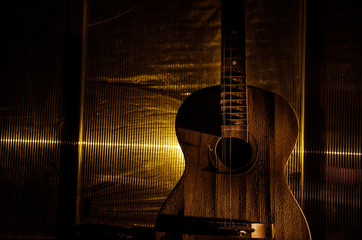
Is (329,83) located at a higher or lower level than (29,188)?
higher

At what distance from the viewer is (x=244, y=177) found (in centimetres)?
106

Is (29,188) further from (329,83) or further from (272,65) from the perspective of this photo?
(329,83)

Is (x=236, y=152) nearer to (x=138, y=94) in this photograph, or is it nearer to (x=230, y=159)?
(x=230, y=159)

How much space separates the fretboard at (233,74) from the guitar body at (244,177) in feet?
0.12

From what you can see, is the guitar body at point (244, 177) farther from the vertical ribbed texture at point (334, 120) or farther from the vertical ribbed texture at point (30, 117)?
the vertical ribbed texture at point (30, 117)

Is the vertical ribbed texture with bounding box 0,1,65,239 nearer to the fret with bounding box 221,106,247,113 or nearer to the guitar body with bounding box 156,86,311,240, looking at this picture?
the guitar body with bounding box 156,86,311,240

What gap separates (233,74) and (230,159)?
0.36m

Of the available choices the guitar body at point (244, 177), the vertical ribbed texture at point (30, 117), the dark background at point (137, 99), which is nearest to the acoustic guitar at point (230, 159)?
the guitar body at point (244, 177)

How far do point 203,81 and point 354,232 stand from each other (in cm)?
123

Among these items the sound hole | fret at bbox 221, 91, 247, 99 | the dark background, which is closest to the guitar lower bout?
the sound hole

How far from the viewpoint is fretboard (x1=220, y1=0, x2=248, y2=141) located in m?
1.06

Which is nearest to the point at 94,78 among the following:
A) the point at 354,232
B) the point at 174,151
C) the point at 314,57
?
the point at 174,151

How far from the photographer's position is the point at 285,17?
153 centimetres

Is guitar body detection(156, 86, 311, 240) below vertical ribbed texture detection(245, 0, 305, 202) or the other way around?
below
